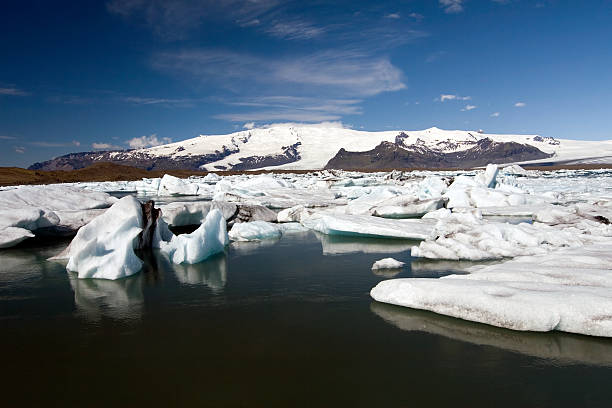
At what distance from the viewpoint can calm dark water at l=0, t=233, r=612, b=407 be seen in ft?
10.5

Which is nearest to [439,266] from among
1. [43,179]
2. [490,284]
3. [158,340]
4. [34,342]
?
[490,284]

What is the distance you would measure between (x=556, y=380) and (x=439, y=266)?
3721 mm

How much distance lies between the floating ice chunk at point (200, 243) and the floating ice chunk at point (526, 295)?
4136mm

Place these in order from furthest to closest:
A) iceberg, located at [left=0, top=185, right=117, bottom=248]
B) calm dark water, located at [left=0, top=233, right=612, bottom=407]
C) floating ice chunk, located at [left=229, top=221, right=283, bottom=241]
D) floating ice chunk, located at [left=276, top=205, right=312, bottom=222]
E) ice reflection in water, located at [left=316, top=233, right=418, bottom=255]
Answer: floating ice chunk, located at [left=276, top=205, right=312, bottom=222], floating ice chunk, located at [left=229, top=221, right=283, bottom=241], iceberg, located at [left=0, top=185, right=117, bottom=248], ice reflection in water, located at [left=316, top=233, right=418, bottom=255], calm dark water, located at [left=0, top=233, right=612, bottom=407]

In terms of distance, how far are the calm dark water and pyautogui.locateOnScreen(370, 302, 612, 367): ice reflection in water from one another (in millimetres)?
18

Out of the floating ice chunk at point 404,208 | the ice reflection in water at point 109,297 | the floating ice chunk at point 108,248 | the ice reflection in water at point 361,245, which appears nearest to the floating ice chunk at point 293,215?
the floating ice chunk at point 404,208

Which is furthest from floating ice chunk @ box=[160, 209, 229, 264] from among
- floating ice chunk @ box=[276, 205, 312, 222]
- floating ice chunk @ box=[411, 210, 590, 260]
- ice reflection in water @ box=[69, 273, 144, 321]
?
floating ice chunk @ box=[276, 205, 312, 222]

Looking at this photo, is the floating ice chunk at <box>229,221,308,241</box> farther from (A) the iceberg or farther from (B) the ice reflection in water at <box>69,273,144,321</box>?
(A) the iceberg

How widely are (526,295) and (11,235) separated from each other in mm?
10929

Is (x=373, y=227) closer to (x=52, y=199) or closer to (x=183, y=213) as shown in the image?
(x=183, y=213)

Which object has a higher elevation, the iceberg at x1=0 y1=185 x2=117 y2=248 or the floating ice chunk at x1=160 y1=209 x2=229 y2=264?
the iceberg at x1=0 y1=185 x2=117 y2=248

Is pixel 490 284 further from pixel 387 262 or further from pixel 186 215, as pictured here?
pixel 186 215

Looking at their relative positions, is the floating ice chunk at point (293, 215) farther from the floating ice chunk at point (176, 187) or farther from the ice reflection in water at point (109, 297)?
the floating ice chunk at point (176, 187)

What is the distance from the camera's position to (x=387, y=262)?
7039 millimetres
